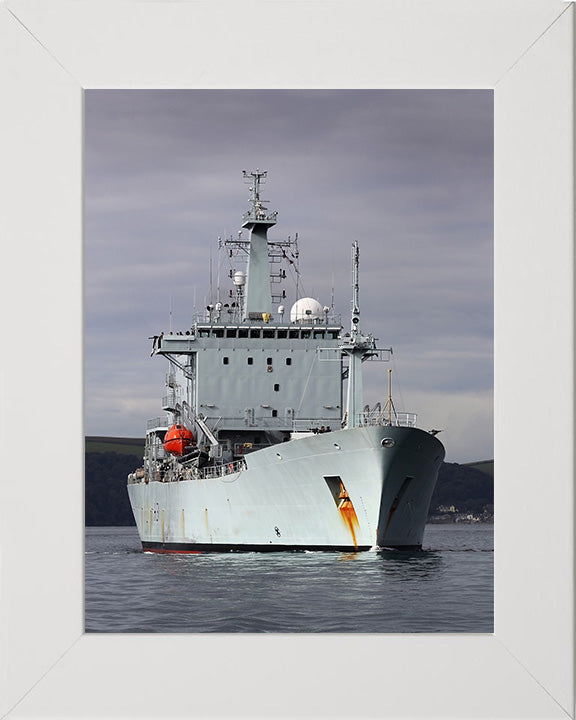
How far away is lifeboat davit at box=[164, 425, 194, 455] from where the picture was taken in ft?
80.9

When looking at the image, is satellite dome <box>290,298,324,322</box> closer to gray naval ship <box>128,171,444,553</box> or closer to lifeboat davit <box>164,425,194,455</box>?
gray naval ship <box>128,171,444,553</box>

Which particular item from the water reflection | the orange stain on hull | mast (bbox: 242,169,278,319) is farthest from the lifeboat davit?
the orange stain on hull

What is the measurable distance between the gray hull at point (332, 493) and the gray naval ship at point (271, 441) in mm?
23

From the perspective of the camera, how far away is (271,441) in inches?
976

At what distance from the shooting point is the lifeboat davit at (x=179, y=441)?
80.9ft
